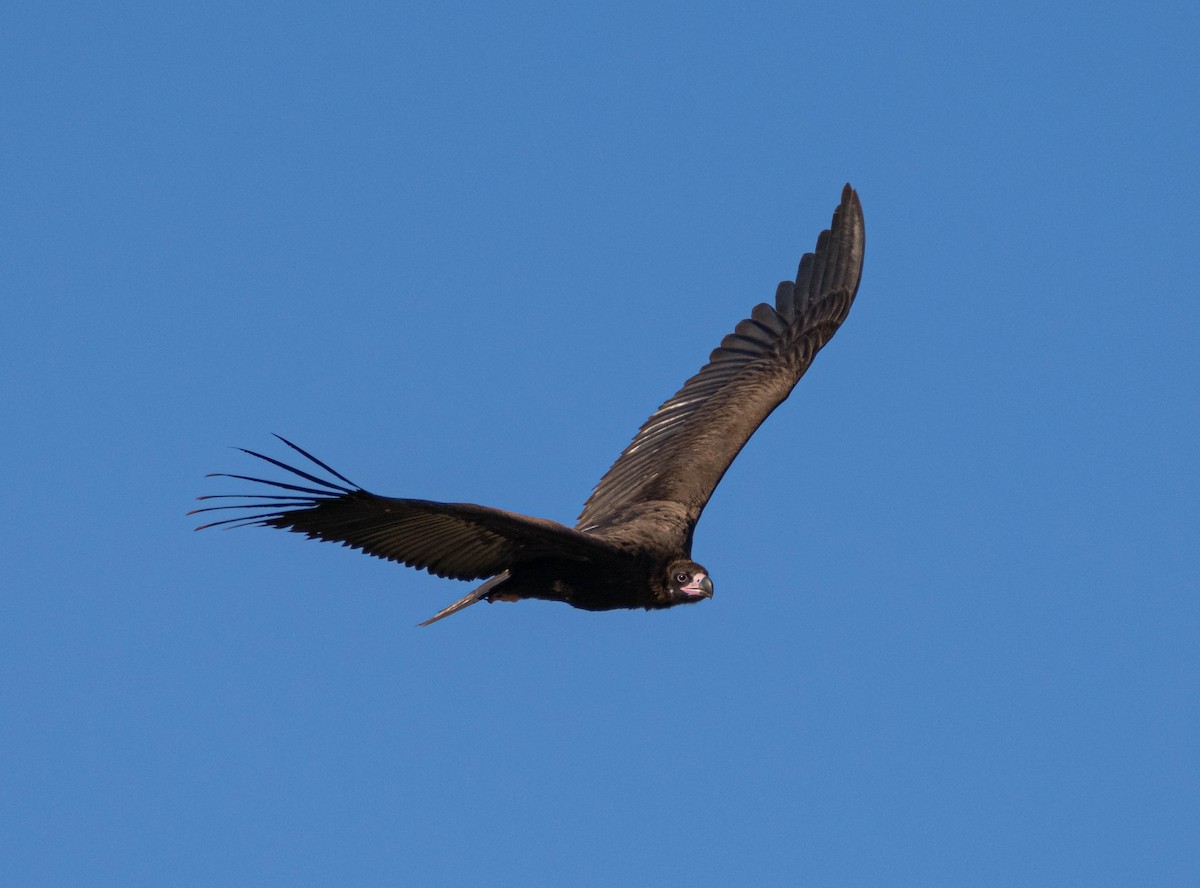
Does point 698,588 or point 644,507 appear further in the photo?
point 644,507

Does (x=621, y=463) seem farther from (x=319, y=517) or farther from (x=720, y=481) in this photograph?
(x=319, y=517)

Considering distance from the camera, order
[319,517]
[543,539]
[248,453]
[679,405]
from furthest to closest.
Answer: [679,405] → [543,539] → [319,517] → [248,453]

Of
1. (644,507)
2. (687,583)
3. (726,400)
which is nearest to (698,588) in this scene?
(687,583)

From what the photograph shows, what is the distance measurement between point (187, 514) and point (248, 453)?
58cm

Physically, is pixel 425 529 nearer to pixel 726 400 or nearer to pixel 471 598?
pixel 471 598

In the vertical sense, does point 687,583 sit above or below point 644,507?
below

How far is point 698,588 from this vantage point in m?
11.8

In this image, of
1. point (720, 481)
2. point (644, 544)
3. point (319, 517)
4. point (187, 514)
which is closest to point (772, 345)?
point (720, 481)

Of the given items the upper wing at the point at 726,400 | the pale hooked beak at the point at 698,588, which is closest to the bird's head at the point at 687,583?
the pale hooked beak at the point at 698,588

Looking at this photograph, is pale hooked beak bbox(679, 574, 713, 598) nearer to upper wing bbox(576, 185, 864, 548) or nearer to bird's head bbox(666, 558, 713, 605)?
bird's head bbox(666, 558, 713, 605)

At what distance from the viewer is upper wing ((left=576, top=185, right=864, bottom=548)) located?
13320 mm

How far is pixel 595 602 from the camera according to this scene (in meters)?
11.7

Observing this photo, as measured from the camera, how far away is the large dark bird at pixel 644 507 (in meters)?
10.1

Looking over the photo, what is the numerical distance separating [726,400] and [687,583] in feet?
10.8
